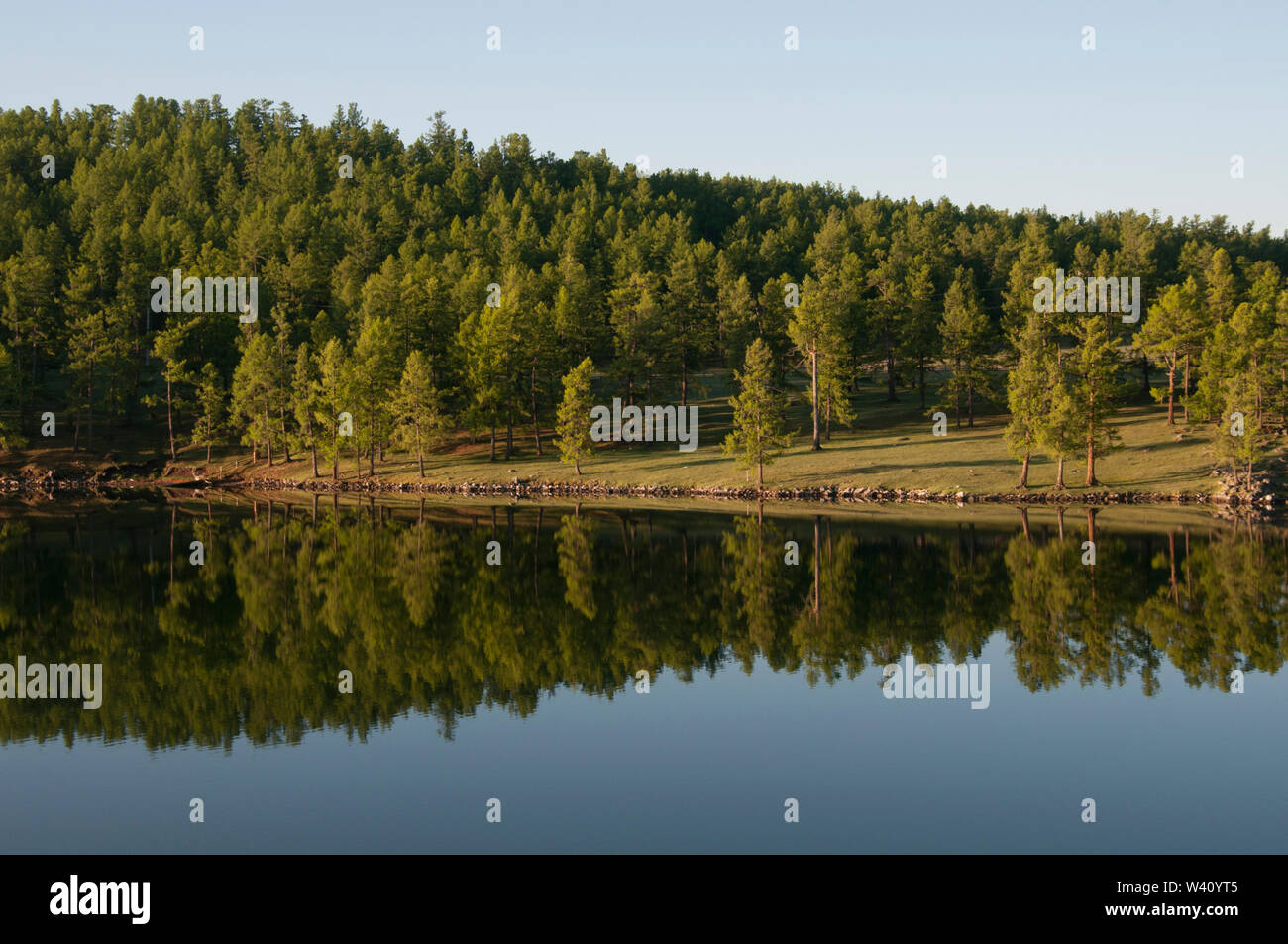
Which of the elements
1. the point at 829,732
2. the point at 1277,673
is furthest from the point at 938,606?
the point at 829,732

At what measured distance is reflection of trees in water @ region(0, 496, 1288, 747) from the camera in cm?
2630

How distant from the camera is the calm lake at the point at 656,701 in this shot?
17938 mm

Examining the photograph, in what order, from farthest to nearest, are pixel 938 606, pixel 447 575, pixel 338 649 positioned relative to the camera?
pixel 447 575, pixel 938 606, pixel 338 649

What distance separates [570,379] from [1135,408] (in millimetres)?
53574

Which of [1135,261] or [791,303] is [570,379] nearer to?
[791,303]
